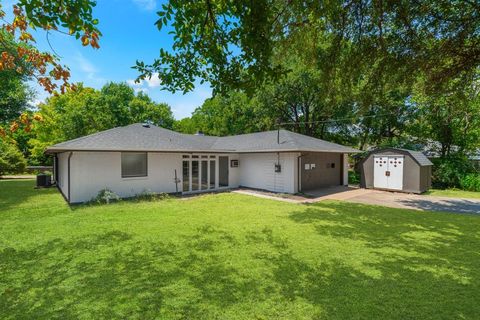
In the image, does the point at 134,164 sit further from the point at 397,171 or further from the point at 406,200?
the point at 397,171

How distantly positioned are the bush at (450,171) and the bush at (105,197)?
61.2 feet

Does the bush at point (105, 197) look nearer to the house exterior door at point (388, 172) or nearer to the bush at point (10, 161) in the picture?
the house exterior door at point (388, 172)

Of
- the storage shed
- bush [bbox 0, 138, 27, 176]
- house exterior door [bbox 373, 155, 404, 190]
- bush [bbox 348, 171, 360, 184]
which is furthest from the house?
bush [bbox 0, 138, 27, 176]

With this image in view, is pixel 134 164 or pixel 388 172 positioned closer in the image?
pixel 134 164

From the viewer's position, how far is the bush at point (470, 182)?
14.2m

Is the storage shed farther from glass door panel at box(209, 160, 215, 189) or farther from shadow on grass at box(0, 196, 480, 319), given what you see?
glass door panel at box(209, 160, 215, 189)

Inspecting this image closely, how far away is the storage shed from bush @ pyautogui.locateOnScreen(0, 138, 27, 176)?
29.1 metres

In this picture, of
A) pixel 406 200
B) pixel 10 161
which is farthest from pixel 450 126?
pixel 10 161

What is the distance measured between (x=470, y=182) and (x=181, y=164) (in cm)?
1644

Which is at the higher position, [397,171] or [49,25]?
[49,25]

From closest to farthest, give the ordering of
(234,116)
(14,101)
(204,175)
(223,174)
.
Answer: (204,175) → (223,174) → (14,101) → (234,116)

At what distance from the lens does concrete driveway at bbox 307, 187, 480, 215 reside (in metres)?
9.73

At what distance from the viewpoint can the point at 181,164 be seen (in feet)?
43.0

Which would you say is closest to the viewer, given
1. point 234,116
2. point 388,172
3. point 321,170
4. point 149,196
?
point 149,196
